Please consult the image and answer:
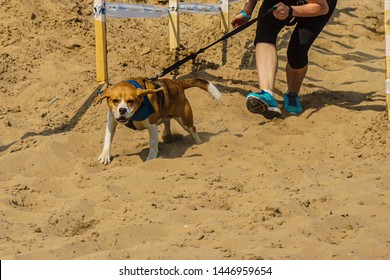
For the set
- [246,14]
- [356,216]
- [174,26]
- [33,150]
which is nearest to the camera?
[356,216]

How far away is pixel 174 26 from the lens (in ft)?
30.0

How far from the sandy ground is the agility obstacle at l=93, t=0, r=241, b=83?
22 cm

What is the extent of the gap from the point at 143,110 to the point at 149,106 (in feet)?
0.27

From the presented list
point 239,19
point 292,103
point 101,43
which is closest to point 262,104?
point 292,103

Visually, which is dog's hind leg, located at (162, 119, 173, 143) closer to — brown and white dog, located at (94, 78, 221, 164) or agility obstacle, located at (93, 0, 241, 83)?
brown and white dog, located at (94, 78, 221, 164)

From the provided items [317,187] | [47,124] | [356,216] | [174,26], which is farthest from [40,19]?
[356,216]

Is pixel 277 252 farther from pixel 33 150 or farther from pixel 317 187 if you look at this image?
pixel 33 150

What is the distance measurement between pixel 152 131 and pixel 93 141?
2.09 feet

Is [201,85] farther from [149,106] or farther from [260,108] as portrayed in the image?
[149,106]

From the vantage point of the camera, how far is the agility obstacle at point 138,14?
7.96 m

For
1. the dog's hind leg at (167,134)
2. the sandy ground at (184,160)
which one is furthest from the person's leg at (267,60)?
the dog's hind leg at (167,134)

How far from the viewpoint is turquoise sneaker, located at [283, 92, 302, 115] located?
7801mm

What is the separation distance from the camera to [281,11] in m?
7.11

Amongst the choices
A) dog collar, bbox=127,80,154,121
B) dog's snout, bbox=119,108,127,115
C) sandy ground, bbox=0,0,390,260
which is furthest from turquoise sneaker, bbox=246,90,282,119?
dog's snout, bbox=119,108,127,115
